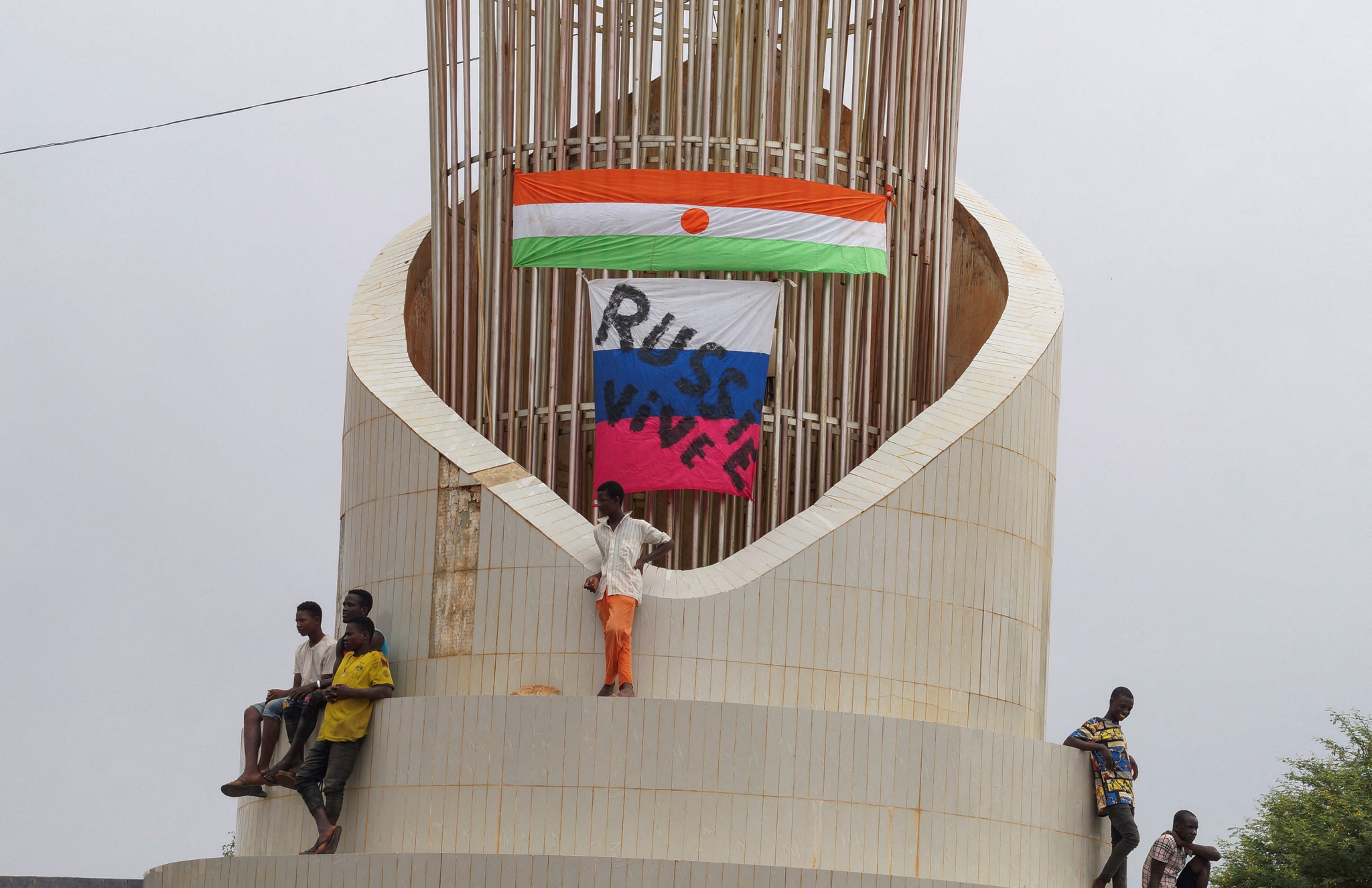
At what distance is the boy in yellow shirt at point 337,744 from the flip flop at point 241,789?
0.64 m

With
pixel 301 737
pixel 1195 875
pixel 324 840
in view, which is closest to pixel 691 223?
pixel 301 737

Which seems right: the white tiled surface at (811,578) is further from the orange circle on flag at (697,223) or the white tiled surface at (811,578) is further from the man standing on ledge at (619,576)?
the orange circle on flag at (697,223)

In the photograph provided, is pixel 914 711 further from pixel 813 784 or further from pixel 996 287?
pixel 996 287

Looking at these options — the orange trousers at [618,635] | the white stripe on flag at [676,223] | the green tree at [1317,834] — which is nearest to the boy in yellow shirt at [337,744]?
the orange trousers at [618,635]

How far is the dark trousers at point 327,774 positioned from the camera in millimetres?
13867

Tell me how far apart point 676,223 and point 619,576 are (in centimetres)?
389

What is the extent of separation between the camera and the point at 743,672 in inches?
558

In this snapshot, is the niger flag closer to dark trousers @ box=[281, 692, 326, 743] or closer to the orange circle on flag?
the orange circle on flag

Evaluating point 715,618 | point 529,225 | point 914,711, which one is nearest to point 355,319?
point 529,225

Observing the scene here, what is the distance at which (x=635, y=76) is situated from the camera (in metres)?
17.1

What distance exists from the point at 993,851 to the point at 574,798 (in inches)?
131

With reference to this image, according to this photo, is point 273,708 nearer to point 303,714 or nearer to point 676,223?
point 303,714

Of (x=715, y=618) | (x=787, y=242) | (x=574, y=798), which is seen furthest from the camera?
(x=787, y=242)

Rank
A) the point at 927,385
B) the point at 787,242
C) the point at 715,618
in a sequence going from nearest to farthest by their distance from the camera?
the point at 715,618
the point at 787,242
the point at 927,385
